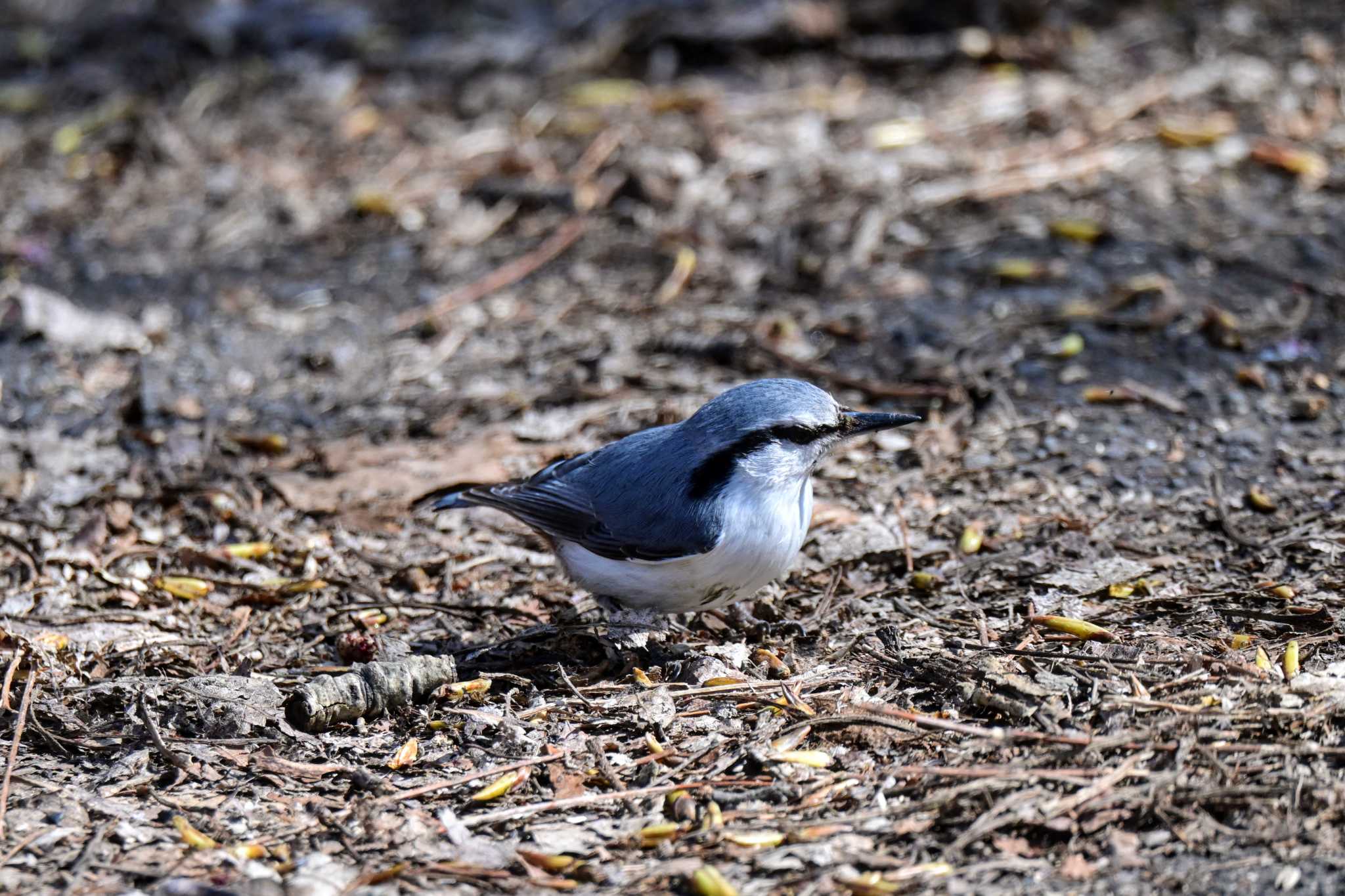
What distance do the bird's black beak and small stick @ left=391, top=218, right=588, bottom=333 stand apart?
9.42ft

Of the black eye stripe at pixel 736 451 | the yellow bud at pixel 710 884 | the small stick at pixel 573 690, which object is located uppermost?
the black eye stripe at pixel 736 451

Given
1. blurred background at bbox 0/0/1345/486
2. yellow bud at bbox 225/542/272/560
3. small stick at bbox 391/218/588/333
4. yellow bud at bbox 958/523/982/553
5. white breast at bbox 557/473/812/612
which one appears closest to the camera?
white breast at bbox 557/473/812/612

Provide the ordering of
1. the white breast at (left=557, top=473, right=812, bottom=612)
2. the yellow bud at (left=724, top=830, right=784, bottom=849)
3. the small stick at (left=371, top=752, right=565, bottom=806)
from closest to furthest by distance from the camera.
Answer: the yellow bud at (left=724, top=830, right=784, bottom=849) → the small stick at (left=371, top=752, right=565, bottom=806) → the white breast at (left=557, top=473, right=812, bottom=612)

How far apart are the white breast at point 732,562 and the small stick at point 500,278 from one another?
8.63 feet

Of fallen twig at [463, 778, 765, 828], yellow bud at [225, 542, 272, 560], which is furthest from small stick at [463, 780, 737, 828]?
yellow bud at [225, 542, 272, 560]

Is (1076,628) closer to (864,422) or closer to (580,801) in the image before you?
(864,422)

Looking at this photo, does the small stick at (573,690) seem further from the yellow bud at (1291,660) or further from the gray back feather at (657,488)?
the yellow bud at (1291,660)

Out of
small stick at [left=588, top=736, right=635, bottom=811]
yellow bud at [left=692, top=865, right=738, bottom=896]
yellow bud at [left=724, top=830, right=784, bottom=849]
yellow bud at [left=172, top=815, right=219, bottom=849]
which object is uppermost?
yellow bud at [left=172, top=815, right=219, bottom=849]

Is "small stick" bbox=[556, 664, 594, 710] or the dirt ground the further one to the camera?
"small stick" bbox=[556, 664, 594, 710]

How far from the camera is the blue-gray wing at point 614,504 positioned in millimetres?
4184

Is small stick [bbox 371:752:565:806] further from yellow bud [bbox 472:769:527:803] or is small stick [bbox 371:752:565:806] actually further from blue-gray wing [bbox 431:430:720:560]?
blue-gray wing [bbox 431:430:720:560]

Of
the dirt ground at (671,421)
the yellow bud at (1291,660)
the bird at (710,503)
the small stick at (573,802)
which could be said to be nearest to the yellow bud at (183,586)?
the dirt ground at (671,421)

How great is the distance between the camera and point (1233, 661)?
3.75 m

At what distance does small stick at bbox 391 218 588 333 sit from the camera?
665cm
